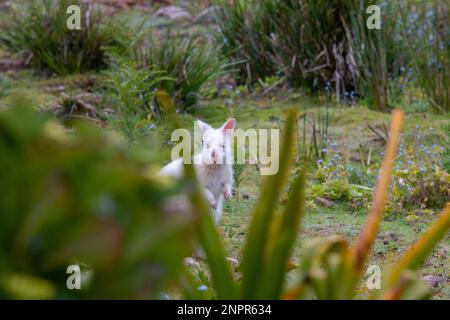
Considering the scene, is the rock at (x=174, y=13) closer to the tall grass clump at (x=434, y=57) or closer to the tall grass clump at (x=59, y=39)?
the tall grass clump at (x=59, y=39)

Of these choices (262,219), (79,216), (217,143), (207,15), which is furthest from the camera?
(207,15)

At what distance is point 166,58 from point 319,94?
6.47 ft

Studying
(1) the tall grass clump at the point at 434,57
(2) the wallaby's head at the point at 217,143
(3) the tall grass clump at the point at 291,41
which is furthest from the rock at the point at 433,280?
(3) the tall grass clump at the point at 291,41

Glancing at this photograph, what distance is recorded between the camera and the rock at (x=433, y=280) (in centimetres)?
477

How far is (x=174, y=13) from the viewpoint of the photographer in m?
13.7

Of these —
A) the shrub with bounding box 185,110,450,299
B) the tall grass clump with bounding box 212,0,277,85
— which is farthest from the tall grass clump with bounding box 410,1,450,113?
→ the shrub with bounding box 185,110,450,299

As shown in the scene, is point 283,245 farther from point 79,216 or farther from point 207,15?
point 207,15

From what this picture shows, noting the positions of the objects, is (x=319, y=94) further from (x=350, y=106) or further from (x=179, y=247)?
(x=179, y=247)

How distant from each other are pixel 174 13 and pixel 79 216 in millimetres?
12298

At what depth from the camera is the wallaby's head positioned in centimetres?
557

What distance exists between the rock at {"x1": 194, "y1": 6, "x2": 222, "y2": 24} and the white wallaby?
18.8 feet

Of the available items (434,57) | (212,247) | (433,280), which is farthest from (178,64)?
(212,247)

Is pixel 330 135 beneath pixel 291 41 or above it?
beneath
